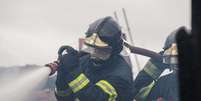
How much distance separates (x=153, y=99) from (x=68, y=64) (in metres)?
1.69

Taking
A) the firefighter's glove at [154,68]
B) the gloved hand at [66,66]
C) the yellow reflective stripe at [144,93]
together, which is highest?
the gloved hand at [66,66]

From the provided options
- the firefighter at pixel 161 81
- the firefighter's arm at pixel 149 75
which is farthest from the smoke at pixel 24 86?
the firefighter's arm at pixel 149 75

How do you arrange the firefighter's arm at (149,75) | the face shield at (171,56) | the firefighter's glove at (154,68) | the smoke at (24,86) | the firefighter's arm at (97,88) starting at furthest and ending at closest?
the firefighter's glove at (154,68), the firefighter's arm at (149,75), the face shield at (171,56), the smoke at (24,86), the firefighter's arm at (97,88)

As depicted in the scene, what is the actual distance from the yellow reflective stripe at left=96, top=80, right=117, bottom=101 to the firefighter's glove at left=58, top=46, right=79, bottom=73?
12.5 inches

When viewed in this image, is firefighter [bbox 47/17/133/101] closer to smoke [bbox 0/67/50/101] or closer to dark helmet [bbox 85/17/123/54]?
dark helmet [bbox 85/17/123/54]

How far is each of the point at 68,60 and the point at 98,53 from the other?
37 cm

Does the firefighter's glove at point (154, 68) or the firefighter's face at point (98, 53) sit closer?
the firefighter's face at point (98, 53)

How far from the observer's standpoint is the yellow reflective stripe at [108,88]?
15.0 feet

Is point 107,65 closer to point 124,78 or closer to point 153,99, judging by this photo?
point 124,78

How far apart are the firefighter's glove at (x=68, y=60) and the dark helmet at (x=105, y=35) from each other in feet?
0.69

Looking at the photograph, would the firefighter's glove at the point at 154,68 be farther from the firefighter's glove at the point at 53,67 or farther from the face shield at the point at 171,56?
the firefighter's glove at the point at 53,67

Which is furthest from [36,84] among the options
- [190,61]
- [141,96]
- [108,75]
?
[190,61]

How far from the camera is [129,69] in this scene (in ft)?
16.3

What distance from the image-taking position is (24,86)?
500 centimetres
